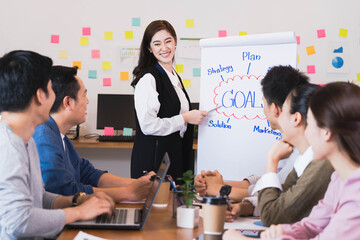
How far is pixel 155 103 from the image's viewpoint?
8.38ft

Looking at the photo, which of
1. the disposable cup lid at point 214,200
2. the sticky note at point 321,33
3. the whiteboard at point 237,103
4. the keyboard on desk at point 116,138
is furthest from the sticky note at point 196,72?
the disposable cup lid at point 214,200

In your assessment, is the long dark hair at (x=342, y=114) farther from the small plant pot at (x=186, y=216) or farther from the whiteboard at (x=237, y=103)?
the whiteboard at (x=237, y=103)

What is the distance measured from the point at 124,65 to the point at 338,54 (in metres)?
2.06

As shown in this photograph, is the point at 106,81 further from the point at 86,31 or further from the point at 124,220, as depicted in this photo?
the point at 124,220

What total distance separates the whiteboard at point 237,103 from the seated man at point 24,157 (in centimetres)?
110

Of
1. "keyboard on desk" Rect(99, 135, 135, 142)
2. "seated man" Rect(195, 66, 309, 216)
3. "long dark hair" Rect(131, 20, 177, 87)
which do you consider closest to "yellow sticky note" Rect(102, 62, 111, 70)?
"keyboard on desk" Rect(99, 135, 135, 142)

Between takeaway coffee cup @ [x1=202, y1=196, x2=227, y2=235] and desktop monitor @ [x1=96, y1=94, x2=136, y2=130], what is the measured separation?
9.51 feet

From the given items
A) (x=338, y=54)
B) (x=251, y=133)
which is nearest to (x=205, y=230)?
(x=251, y=133)

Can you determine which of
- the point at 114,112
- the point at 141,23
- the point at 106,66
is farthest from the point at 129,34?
the point at 114,112

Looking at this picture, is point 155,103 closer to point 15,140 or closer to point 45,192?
point 45,192

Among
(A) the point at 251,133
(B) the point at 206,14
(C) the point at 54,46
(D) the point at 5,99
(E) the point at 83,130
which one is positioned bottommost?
(E) the point at 83,130

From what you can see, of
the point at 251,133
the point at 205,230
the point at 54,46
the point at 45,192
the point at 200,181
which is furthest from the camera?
the point at 54,46

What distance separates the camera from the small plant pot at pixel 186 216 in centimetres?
143

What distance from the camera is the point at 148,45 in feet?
8.96
